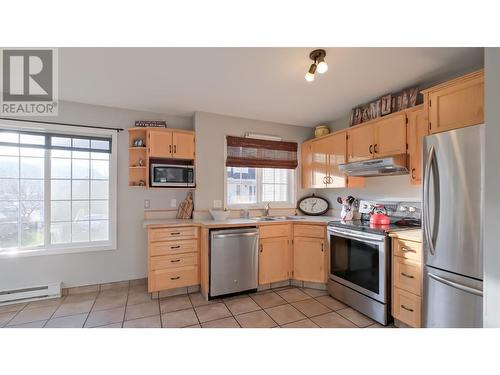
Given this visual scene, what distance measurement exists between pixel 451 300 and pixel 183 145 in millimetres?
3083

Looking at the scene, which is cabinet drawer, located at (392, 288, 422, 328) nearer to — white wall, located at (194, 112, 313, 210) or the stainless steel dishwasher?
the stainless steel dishwasher

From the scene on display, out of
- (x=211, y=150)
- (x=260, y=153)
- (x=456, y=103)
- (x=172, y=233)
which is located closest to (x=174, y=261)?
(x=172, y=233)

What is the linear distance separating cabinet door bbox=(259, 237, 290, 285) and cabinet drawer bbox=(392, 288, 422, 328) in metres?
1.27

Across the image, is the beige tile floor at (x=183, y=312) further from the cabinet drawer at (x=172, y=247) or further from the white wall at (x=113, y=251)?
the cabinet drawer at (x=172, y=247)

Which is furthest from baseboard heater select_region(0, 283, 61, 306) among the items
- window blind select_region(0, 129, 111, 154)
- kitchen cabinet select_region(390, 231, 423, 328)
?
kitchen cabinet select_region(390, 231, 423, 328)

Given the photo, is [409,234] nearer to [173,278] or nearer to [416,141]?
[416,141]

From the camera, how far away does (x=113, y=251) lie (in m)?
2.91

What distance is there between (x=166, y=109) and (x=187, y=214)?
1481 mm

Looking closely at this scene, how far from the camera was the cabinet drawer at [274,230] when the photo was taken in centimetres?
287

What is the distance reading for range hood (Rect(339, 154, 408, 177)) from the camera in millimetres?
2264

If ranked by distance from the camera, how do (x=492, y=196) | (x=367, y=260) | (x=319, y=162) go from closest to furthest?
(x=492, y=196), (x=367, y=260), (x=319, y=162)
